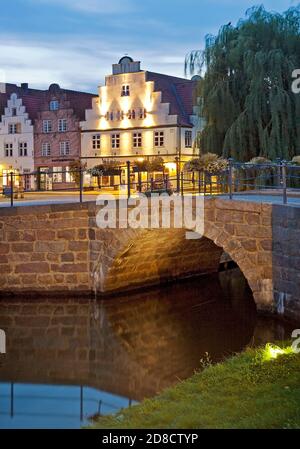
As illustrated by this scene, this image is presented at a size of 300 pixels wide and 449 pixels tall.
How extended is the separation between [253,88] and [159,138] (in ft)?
70.8

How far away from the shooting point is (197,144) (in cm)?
2530

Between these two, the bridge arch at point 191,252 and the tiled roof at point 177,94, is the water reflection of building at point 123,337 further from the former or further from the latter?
the tiled roof at point 177,94

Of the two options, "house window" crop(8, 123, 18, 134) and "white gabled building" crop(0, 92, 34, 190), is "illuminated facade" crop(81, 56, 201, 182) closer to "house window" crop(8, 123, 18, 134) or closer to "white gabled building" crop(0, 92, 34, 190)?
"white gabled building" crop(0, 92, 34, 190)

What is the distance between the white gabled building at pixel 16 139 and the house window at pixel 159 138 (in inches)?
411

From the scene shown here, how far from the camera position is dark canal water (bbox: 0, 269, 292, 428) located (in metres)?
10.6

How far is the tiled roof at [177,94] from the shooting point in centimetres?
4447

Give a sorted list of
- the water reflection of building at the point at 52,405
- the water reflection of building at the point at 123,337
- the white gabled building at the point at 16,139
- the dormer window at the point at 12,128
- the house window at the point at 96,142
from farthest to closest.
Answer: the dormer window at the point at 12,128, the white gabled building at the point at 16,139, the house window at the point at 96,142, the water reflection of building at the point at 123,337, the water reflection of building at the point at 52,405

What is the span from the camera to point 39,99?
5288cm

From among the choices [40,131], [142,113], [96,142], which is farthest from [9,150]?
[142,113]

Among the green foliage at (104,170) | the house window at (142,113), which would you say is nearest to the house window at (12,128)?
the house window at (142,113)

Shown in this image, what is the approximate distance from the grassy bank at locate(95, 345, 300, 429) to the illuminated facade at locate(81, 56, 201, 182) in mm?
33638

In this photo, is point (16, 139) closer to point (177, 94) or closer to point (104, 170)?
point (177, 94)

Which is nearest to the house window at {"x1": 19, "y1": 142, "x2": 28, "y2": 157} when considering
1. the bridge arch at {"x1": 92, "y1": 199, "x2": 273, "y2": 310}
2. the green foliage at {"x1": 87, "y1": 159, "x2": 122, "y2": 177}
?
the green foliage at {"x1": 87, "y1": 159, "x2": 122, "y2": 177}
